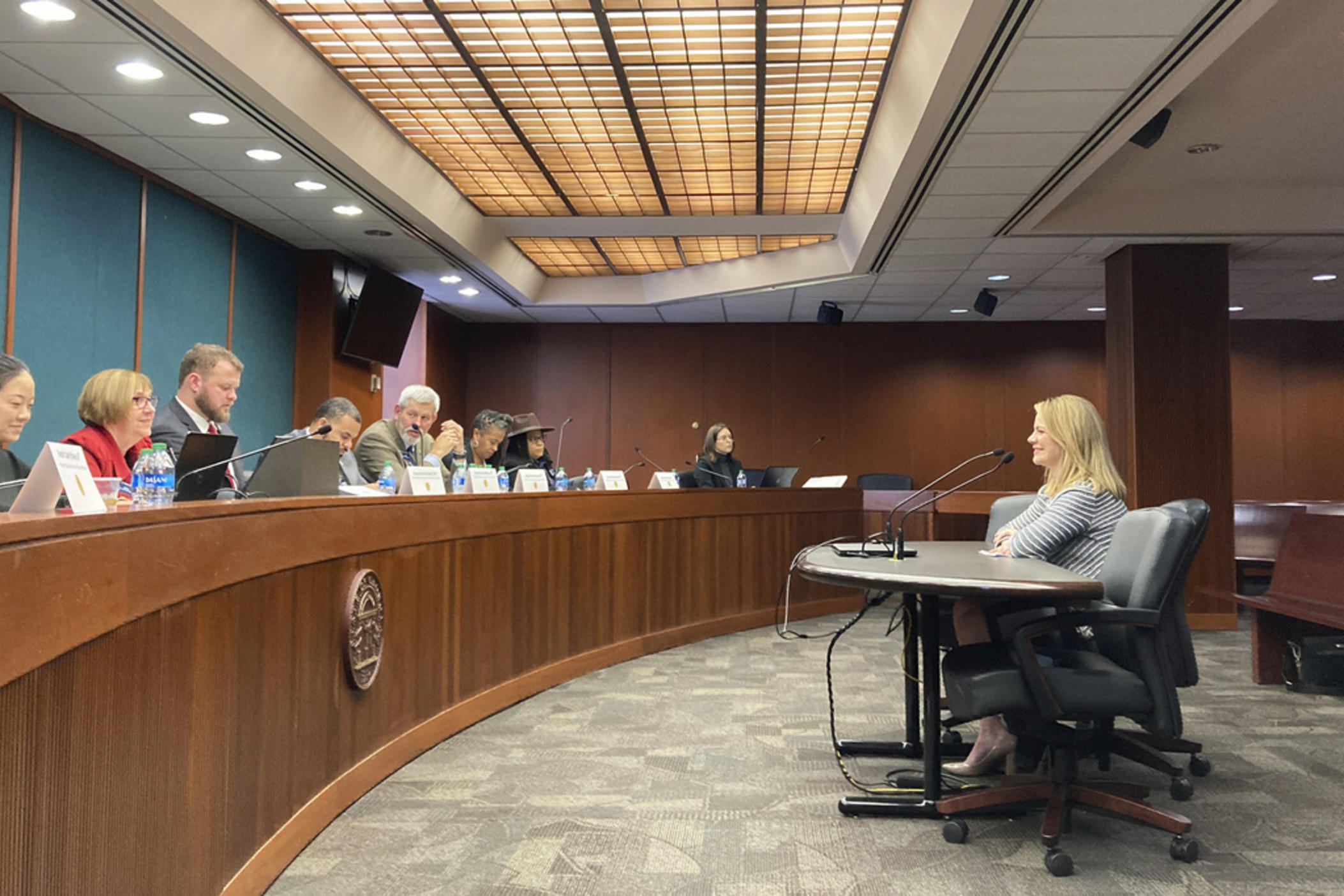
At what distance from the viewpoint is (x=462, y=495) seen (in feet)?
12.6

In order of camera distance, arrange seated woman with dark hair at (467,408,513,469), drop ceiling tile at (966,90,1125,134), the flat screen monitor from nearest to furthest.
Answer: drop ceiling tile at (966,90,1125,134)
seated woman with dark hair at (467,408,513,469)
the flat screen monitor

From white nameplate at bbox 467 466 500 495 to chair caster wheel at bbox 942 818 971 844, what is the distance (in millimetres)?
2219

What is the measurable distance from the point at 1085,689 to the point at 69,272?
526 centimetres

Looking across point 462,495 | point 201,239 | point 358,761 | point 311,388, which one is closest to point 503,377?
point 311,388

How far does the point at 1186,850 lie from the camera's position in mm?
2561

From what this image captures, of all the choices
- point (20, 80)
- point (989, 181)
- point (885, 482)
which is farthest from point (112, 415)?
point (885, 482)

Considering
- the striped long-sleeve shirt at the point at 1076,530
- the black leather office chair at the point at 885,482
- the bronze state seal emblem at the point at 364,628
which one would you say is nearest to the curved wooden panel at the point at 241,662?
the bronze state seal emblem at the point at 364,628

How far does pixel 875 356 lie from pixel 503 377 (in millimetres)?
4218

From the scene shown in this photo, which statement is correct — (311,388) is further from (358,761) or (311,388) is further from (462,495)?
(358,761)

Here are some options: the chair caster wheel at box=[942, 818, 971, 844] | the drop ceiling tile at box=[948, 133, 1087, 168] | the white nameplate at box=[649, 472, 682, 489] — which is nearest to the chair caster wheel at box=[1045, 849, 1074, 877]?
the chair caster wheel at box=[942, 818, 971, 844]

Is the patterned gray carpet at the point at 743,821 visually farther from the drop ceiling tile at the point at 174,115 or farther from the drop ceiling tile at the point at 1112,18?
the drop ceiling tile at the point at 174,115

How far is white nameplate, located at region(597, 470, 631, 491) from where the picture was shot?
223 inches

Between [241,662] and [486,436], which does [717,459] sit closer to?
[486,436]

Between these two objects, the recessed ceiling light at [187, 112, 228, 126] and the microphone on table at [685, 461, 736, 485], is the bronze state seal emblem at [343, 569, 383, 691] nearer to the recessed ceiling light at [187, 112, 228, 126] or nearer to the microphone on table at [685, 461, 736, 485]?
the recessed ceiling light at [187, 112, 228, 126]
